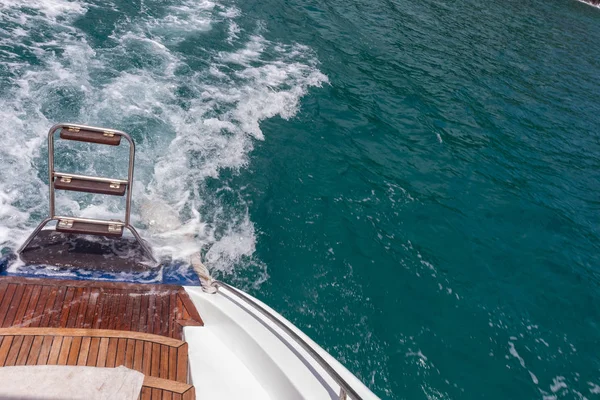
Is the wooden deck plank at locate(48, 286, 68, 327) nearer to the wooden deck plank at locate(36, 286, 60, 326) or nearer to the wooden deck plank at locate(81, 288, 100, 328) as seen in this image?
the wooden deck plank at locate(36, 286, 60, 326)

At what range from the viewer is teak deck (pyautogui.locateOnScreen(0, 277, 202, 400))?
13.0 feet

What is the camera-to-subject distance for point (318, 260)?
738cm

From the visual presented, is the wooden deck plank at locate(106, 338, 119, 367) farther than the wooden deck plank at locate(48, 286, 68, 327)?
No

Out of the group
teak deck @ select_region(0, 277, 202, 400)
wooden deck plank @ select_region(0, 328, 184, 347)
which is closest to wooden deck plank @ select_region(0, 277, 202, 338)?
teak deck @ select_region(0, 277, 202, 400)

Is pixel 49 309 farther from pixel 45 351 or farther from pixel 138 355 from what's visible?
pixel 138 355

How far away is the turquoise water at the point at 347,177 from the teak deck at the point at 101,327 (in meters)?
1.49

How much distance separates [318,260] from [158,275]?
2.78 metres

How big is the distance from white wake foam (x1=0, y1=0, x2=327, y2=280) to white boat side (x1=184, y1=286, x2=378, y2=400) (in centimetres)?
167

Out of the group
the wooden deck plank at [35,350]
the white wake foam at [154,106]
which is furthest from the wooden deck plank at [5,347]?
the white wake foam at [154,106]

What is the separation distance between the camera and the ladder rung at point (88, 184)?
460cm

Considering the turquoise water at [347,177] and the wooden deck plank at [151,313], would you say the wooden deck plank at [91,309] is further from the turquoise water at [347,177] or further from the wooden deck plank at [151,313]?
the turquoise water at [347,177]

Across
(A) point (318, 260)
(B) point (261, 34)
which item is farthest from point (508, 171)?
(B) point (261, 34)

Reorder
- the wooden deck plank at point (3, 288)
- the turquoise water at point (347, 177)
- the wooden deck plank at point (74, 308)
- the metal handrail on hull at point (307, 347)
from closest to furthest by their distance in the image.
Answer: the metal handrail on hull at point (307, 347) → the wooden deck plank at point (74, 308) → the wooden deck plank at point (3, 288) → the turquoise water at point (347, 177)

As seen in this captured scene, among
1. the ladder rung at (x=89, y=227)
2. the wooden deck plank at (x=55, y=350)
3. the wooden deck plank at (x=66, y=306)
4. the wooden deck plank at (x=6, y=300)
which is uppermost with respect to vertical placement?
the ladder rung at (x=89, y=227)
